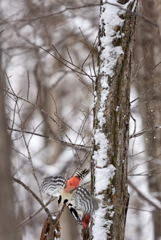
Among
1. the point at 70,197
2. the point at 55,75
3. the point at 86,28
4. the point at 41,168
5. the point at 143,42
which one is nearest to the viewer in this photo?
the point at 70,197

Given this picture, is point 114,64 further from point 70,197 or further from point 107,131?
point 70,197

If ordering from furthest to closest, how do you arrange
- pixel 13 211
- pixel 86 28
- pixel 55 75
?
1. pixel 55 75
2. pixel 86 28
3. pixel 13 211

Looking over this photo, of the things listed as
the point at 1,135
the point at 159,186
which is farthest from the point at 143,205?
the point at 1,135

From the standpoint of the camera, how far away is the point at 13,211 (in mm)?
2658

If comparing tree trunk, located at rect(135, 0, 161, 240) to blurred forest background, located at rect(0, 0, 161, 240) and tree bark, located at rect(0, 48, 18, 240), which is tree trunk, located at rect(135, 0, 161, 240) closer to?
blurred forest background, located at rect(0, 0, 161, 240)

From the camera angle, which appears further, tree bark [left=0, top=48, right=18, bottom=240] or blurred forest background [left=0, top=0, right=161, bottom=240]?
blurred forest background [left=0, top=0, right=161, bottom=240]

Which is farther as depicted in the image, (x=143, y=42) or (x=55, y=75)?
(x=55, y=75)

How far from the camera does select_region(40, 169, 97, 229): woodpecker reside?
396 cm

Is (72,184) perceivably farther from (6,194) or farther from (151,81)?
(151,81)

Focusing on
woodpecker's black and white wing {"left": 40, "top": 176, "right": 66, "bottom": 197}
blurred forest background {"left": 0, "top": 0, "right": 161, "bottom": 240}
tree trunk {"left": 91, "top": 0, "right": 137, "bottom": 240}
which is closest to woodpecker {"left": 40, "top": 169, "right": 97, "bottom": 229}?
woodpecker's black and white wing {"left": 40, "top": 176, "right": 66, "bottom": 197}

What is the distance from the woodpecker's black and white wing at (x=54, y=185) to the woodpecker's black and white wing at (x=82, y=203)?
0.32 feet

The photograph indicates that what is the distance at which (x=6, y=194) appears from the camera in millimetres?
2617

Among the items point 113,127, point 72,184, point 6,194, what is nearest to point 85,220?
point 72,184

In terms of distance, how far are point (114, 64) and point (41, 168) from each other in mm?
6389
